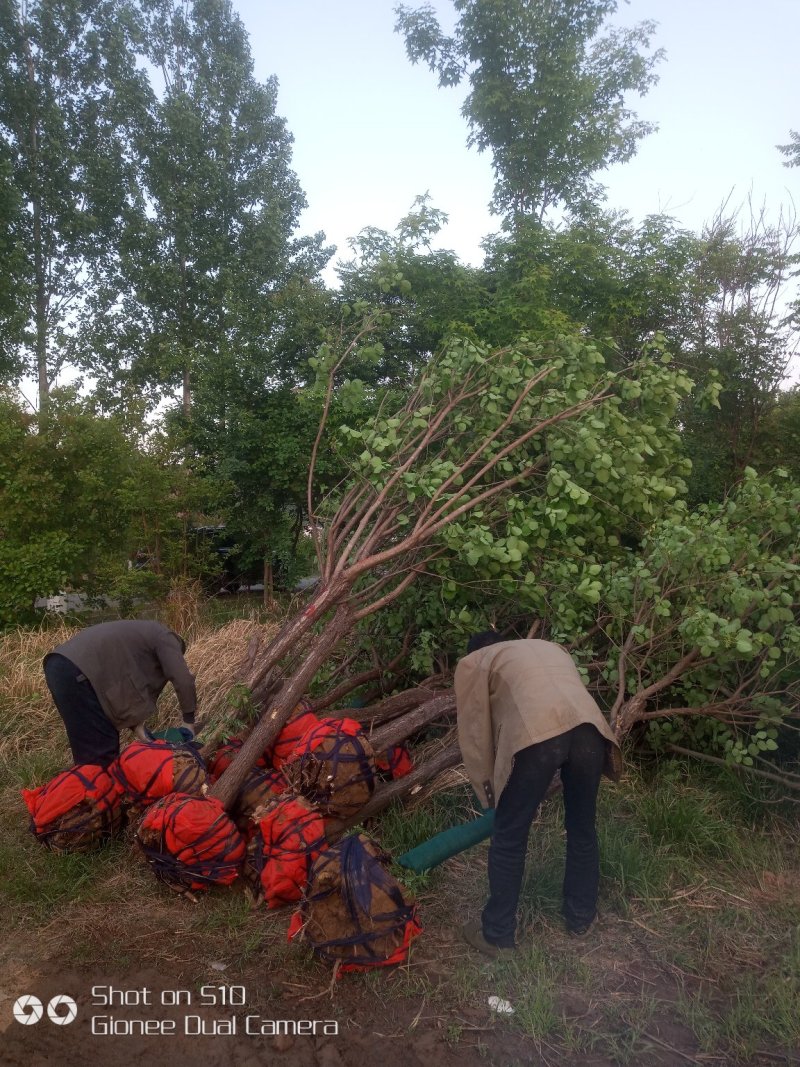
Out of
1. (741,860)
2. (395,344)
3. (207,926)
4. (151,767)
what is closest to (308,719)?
(151,767)

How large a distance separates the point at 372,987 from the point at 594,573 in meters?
2.46

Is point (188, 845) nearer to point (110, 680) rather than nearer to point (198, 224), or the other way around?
point (110, 680)

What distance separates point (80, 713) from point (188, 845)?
4.14 ft

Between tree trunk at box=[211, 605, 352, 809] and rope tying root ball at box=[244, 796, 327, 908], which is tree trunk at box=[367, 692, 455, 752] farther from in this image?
rope tying root ball at box=[244, 796, 327, 908]

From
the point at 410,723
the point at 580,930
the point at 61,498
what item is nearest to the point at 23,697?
the point at 61,498

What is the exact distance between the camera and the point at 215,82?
21.2m

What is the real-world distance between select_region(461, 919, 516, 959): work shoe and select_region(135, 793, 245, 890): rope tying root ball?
1189mm

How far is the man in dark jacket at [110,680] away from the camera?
470cm

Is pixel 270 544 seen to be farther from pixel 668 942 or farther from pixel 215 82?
pixel 215 82

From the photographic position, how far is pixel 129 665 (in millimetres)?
4848

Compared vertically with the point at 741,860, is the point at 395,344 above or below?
above

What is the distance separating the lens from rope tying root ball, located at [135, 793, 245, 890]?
392cm

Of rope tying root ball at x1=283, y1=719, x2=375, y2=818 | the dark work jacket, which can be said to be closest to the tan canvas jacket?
rope tying root ball at x1=283, y1=719, x2=375, y2=818

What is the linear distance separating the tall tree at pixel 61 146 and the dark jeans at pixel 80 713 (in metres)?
16.4
